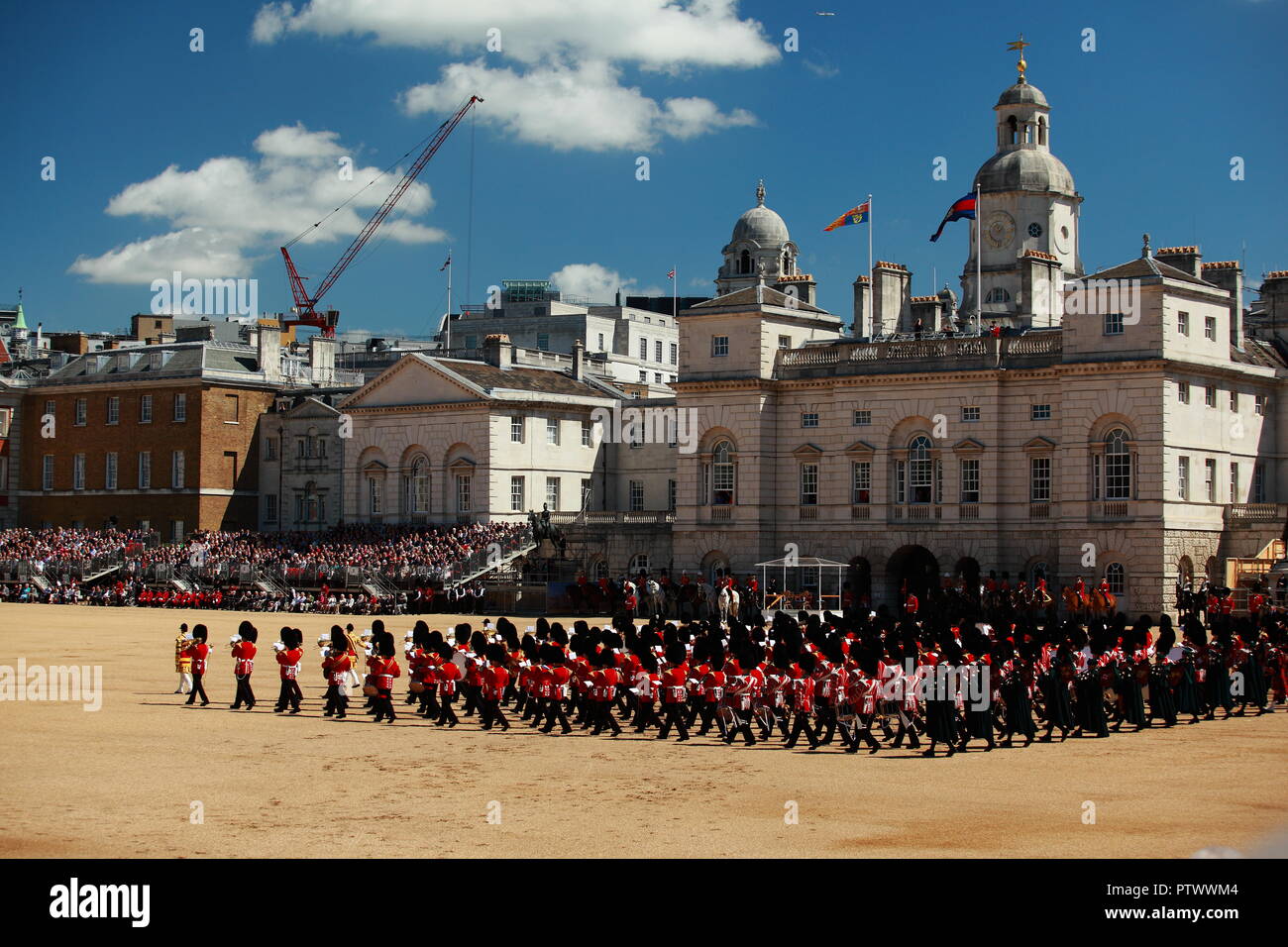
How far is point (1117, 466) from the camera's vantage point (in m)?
52.0

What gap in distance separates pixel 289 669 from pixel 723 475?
3300 centimetres

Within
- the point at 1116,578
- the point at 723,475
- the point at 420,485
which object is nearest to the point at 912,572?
the point at 723,475

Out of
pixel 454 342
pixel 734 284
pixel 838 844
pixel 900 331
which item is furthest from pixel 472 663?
pixel 454 342

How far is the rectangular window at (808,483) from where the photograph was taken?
58656mm

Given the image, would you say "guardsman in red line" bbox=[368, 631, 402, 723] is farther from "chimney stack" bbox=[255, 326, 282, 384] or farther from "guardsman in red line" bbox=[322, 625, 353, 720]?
"chimney stack" bbox=[255, 326, 282, 384]

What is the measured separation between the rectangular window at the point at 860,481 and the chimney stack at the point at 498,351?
20.2m

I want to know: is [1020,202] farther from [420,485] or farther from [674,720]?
[674,720]

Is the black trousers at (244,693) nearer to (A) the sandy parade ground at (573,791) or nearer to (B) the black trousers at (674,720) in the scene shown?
(A) the sandy parade ground at (573,791)

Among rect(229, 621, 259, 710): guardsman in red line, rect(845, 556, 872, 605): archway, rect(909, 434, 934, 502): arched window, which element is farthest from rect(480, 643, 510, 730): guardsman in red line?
rect(909, 434, 934, 502): arched window

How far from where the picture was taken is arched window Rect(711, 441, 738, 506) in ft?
197

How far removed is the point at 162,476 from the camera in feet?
255

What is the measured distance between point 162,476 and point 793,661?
186ft

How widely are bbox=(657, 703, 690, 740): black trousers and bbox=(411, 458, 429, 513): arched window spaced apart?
4358cm
